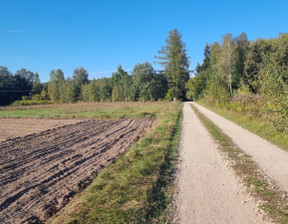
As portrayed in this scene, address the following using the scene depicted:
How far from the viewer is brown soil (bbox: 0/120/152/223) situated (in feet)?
13.7

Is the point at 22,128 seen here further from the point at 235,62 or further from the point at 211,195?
the point at 235,62

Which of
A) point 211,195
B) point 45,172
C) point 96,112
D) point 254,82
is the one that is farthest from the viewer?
point 96,112

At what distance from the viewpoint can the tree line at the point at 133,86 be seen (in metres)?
59.1

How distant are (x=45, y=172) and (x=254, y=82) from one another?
11.5 metres

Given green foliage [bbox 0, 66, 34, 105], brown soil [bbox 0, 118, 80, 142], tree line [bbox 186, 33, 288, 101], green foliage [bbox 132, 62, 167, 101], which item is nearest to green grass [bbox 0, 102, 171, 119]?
brown soil [bbox 0, 118, 80, 142]

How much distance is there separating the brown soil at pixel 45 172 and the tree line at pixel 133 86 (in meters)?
51.1

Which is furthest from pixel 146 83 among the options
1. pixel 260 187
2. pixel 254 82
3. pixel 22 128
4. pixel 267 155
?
pixel 260 187

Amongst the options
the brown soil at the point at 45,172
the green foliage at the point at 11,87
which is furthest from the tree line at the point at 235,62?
the green foliage at the point at 11,87

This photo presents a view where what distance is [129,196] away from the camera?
4070 millimetres

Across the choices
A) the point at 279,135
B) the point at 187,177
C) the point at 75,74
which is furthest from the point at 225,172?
the point at 75,74

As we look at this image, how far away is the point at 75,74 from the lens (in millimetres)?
89375

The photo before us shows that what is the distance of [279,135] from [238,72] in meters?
36.7

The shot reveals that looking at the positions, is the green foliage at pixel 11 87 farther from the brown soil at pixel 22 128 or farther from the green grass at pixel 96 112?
the brown soil at pixel 22 128

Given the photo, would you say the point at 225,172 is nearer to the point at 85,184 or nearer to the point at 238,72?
the point at 85,184
